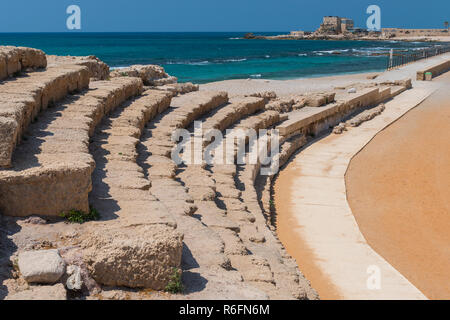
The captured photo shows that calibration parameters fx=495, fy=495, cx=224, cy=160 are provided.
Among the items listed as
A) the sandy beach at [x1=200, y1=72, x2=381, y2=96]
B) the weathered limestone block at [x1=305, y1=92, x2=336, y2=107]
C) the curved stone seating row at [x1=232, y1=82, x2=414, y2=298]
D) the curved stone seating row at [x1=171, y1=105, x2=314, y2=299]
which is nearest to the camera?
the curved stone seating row at [x1=171, y1=105, x2=314, y2=299]

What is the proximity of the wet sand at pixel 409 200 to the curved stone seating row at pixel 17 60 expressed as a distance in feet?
23.1

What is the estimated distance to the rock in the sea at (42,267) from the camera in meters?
3.92

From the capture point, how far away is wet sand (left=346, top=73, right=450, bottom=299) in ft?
25.3

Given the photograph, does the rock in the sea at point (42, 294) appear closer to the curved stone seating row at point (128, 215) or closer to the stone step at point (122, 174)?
the curved stone seating row at point (128, 215)

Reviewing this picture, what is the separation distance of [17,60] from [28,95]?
274 cm

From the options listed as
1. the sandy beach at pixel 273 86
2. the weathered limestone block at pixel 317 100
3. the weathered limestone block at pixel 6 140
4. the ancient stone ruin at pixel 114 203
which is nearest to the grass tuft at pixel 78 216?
the ancient stone ruin at pixel 114 203

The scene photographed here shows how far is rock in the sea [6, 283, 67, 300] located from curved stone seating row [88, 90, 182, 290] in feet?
1.28

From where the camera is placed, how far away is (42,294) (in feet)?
12.1

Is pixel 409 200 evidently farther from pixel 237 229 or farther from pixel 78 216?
pixel 78 216

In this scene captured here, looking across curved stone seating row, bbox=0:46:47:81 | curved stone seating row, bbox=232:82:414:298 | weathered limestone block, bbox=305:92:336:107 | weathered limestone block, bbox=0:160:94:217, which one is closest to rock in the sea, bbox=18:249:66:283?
weathered limestone block, bbox=0:160:94:217

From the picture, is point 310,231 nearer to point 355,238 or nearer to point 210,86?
point 355,238

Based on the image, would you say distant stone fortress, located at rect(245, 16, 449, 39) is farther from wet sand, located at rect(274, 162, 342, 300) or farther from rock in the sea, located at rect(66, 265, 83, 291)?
rock in the sea, located at rect(66, 265, 83, 291)

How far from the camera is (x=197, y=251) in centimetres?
521

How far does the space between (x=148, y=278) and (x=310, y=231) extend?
504 cm
